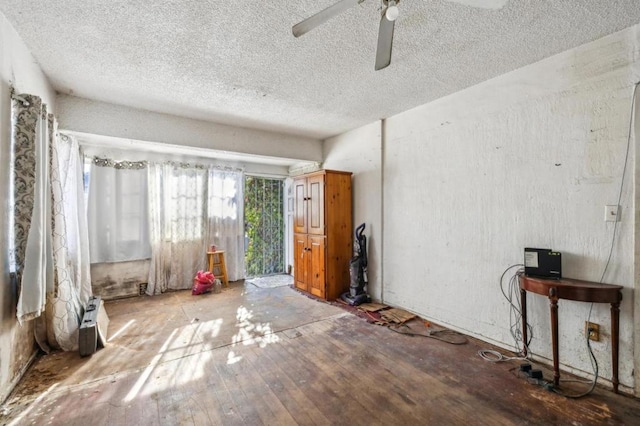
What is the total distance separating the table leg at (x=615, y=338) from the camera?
188 centimetres

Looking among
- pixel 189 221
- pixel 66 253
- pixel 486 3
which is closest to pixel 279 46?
pixel 486 3

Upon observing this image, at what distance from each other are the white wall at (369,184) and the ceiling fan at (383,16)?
2306mm

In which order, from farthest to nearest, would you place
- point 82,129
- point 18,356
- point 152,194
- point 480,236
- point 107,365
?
point 152,194, point 82,129, point 480,236, point 107,365, point 18,356

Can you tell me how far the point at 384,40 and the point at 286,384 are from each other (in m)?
2.39

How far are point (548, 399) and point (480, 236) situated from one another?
1.38 metres

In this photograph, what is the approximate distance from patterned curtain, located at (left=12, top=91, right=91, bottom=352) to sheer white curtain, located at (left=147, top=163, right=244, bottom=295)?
54.1 inches

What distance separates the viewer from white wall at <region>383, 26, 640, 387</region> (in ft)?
6.69

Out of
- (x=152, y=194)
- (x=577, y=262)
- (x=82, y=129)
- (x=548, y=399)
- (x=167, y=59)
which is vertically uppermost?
(x=167, y=59)

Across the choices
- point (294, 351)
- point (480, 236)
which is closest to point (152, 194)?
point (294, 351)

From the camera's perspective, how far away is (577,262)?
218 centimetres

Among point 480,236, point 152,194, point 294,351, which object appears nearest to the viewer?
point 294,351

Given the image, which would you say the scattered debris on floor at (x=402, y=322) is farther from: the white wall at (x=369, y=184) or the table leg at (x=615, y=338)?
the table leg at (x=615, y=338)

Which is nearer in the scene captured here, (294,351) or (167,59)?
(167,59)

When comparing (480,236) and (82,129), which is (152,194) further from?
(480,236)
